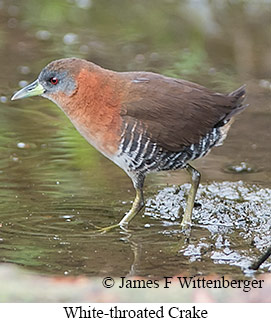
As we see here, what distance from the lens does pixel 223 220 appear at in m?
5.55

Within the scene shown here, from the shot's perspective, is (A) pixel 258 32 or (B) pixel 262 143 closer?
(B) pixel 262 143

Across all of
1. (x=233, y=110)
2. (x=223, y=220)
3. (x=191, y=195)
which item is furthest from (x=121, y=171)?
(x=233, y=110)

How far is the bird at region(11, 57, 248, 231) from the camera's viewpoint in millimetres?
5129

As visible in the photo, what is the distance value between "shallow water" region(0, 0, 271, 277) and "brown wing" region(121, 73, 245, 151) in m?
0.66

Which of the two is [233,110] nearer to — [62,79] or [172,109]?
[172,109]

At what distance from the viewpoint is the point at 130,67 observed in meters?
8.80

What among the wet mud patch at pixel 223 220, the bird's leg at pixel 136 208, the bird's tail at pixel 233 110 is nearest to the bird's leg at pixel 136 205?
the bird's leg at pixel 136 208

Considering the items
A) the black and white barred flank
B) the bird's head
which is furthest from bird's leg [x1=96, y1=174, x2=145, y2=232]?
the bird's head

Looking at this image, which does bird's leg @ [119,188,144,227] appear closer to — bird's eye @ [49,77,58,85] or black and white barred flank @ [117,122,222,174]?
black and white barred flank @ [117,122,222,174]

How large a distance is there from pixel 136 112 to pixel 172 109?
256mm
